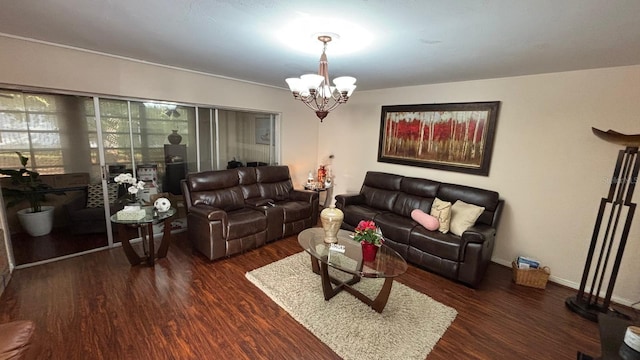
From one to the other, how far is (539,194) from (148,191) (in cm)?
507

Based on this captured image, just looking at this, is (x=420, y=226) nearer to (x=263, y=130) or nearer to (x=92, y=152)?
(x=263, y=130)

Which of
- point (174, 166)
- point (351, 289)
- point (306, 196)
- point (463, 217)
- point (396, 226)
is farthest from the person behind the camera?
point (306, 196)

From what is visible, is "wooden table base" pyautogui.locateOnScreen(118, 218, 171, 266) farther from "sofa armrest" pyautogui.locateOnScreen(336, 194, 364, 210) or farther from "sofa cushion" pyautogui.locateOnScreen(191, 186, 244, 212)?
"sofa armrest" pyautogui.locateOnScreen(336, 194, 364, 210)

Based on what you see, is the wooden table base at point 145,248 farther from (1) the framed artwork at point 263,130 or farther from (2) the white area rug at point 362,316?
(1) the framed artwork at point 263,130

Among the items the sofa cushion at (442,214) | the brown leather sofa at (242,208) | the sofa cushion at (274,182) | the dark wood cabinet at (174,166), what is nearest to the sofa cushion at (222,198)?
the brown leather sofa at (242,208)

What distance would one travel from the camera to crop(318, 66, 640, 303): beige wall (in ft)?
8.53

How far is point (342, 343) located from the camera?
1.99 meters

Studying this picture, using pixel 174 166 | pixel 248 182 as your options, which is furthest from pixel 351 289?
pixel 174 166

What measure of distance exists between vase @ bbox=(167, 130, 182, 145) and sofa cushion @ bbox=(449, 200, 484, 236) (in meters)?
3.89

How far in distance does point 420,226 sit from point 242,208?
249 centimetres

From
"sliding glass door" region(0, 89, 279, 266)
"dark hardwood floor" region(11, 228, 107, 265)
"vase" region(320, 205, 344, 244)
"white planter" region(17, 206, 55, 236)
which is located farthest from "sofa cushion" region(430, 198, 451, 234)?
"white planter" region(17, 206, 55, 236)

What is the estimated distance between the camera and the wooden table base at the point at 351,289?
7.52ft

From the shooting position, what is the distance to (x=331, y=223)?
2.68m

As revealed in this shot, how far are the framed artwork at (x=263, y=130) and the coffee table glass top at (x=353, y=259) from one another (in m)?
2.49
